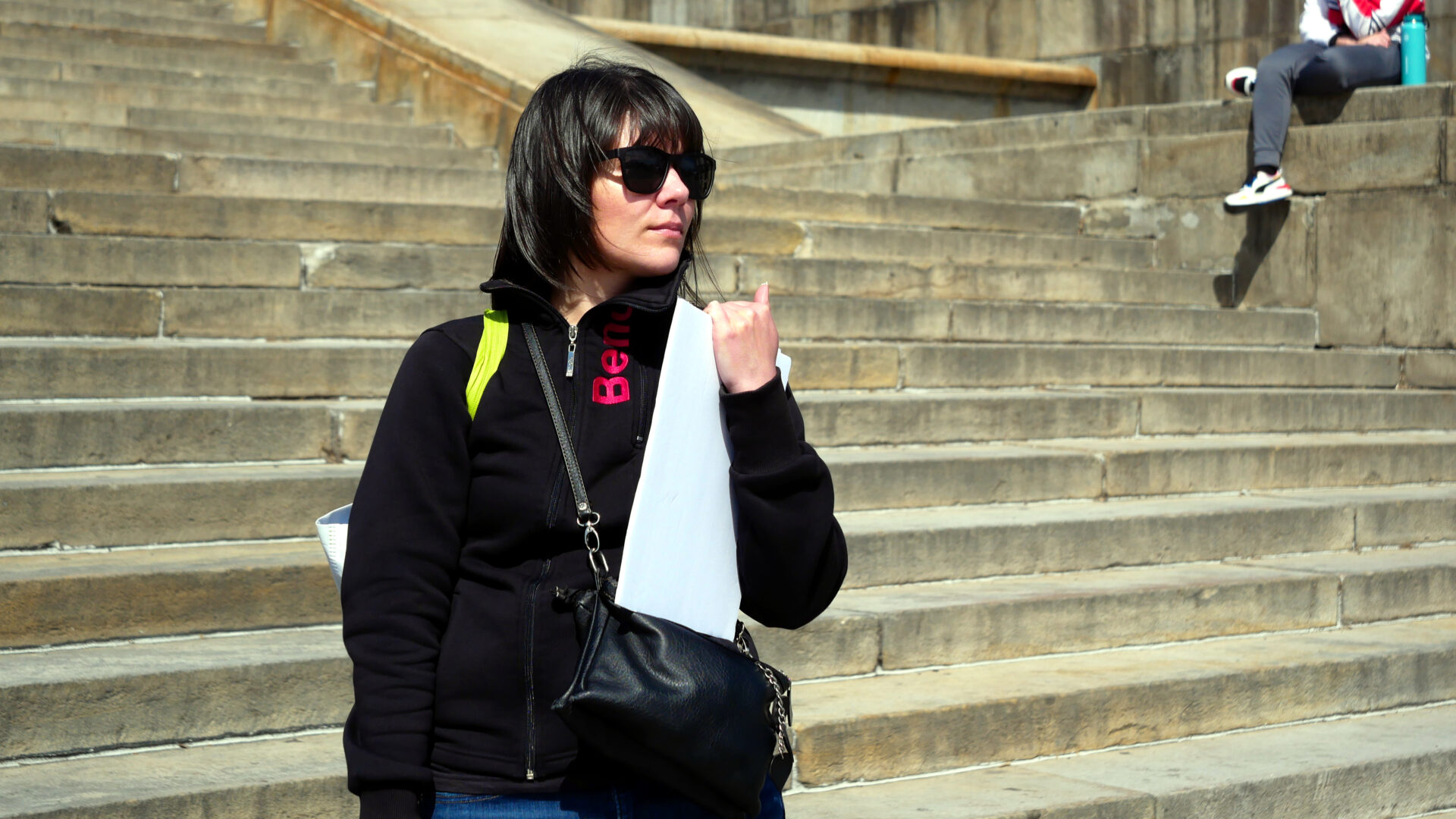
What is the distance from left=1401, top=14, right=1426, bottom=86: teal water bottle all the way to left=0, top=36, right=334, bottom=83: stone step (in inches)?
257

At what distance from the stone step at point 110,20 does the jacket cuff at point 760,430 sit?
907 centimetres

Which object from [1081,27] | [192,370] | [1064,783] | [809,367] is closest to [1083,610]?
[1064,783]

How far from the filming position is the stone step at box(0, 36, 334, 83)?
8.81 m

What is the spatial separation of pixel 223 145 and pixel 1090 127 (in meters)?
5.24

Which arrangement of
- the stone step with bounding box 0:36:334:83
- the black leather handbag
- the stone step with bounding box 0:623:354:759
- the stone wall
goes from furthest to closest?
the stone wall → the stone step with bounding box 0:36:334:83 → the stone step with bounding box 0:623:354:759 → the black leather handbag

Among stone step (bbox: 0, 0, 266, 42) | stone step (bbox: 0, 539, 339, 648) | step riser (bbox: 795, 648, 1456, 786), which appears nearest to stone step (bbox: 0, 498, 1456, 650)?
stone step (bbox: 0, 539, 339, 648)

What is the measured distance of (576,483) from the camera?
1681 millimetres

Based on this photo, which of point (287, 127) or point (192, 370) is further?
point (287, 127)

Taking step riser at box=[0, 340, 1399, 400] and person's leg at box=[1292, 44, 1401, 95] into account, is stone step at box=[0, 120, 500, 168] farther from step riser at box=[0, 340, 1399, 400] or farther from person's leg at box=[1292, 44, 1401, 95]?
person's leg at box=[1292, 44, 1401, 95]

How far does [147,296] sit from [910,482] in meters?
2.77

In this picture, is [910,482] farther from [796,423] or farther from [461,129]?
[461,129]

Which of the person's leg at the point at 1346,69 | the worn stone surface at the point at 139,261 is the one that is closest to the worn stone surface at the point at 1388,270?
the person's leg at the point at 1346,69

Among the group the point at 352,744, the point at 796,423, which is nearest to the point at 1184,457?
the point at 796,423

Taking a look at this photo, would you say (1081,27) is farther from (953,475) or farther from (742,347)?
(742,347)
